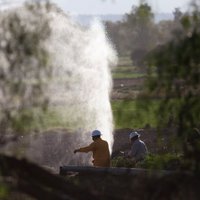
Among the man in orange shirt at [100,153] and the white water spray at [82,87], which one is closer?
the man in orange shirt at [100,153]

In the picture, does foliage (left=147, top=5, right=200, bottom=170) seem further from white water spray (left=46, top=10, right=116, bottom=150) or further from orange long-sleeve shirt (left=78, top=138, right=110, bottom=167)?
white water spray (left=46, top=10, right=116, bottom=150)

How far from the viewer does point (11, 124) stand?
308 inches

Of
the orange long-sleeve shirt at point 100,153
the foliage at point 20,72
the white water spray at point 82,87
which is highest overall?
the white water spray at point 82,87

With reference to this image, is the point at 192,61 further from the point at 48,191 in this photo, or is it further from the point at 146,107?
the point at 48,191

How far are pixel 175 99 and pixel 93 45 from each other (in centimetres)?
2141

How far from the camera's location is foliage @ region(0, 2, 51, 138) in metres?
7.66

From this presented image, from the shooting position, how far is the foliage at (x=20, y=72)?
25.1 feet

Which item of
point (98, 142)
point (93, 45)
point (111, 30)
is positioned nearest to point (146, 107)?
point (98, 142)

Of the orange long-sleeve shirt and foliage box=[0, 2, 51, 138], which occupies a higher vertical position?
the orange long-sleeve shirt

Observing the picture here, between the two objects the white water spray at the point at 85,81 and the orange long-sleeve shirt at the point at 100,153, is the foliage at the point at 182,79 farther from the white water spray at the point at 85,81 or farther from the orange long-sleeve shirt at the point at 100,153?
the white water spray at the point at 85,81

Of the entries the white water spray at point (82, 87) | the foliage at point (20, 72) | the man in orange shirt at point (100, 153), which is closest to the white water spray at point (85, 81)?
the white water spray at point (82, 87)

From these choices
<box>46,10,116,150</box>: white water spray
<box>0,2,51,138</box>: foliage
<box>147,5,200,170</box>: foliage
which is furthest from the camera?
<box>46,10,116,150</box>: white water spray

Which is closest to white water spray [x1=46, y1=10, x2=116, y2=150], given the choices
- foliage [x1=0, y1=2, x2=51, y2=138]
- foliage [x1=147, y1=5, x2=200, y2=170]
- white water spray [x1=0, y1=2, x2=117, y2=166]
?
white water spray [x1=0, y1=2, x2=117, y2=166]

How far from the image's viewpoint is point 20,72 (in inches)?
305
